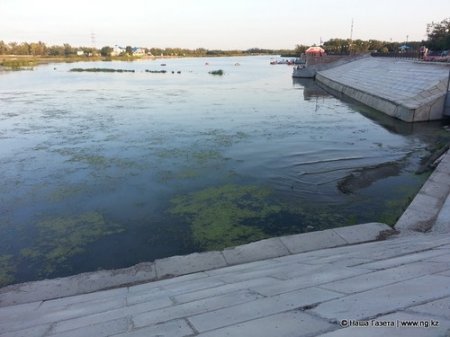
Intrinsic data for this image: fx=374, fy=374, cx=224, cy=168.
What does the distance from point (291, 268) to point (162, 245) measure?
285cm

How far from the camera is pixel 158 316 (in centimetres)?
322

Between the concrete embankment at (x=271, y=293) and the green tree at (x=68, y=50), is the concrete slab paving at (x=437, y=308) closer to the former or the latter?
the concrete embankment at (x=271, y=293)

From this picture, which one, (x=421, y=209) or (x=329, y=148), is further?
(x=329, y=148)

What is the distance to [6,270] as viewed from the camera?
6055 mm

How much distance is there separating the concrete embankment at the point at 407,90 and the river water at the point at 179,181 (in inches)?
38.4

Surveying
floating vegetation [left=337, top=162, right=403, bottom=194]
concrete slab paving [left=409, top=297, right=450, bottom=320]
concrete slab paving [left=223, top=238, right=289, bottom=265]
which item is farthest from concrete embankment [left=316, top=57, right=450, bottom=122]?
concrete slab paving [left=409, top=297, right=450, bottom=320]

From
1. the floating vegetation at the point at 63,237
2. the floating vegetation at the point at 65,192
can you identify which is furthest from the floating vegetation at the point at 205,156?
the floating vegetation at the point at 63,237

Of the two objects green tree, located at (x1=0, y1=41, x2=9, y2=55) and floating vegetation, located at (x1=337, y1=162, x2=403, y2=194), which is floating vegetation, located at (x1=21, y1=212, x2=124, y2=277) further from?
green tree, located at (x1=0, y1=41, x2=9, y2=55)

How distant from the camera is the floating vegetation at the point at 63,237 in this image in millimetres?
6309

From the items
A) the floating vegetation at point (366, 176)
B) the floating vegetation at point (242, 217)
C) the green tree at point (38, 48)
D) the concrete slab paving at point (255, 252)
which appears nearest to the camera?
the concrete slab paving at point (255, 252)

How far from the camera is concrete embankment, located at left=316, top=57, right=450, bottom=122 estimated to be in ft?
62.3

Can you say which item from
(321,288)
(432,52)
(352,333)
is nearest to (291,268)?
(321,288)

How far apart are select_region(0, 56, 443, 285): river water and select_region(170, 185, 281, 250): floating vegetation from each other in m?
0.02

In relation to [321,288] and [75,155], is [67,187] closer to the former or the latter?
[75,155]
